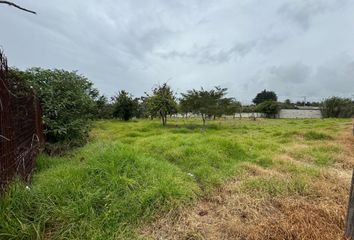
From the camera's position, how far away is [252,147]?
279 inches

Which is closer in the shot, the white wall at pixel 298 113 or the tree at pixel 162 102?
the tree at pixel 162 102

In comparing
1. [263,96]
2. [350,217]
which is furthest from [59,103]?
[263,96]

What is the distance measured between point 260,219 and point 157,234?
1140 mm

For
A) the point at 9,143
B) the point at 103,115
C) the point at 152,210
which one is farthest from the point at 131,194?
the point at 103,115

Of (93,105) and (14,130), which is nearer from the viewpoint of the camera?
(14,130)

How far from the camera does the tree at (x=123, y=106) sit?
21.2 m

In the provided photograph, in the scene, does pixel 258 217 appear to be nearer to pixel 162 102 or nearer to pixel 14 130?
pixel 14 130

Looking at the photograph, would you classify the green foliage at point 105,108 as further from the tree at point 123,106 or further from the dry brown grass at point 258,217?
the dry brown grass at point 258,217

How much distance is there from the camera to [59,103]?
22.9 ft

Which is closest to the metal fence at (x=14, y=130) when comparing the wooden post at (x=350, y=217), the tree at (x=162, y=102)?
the wooden post at (x=350, y=217)

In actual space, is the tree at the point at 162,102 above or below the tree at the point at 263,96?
below

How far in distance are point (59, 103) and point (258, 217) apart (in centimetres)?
568

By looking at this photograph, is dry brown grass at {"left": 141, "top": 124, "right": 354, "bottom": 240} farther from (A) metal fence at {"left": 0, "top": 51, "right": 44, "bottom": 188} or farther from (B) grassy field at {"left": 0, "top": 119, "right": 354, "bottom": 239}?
(A) metal fence at {"left": 0, "top": 51, "right": 44, "bottom": 188}

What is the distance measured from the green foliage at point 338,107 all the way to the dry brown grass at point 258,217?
33.5 m
